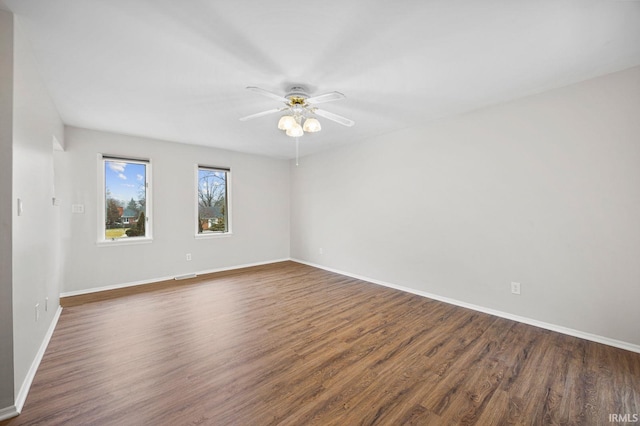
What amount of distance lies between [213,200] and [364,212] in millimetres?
3041

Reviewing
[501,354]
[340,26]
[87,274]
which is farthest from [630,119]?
[87,274]

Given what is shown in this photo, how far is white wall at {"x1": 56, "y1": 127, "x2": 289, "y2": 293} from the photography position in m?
3.84

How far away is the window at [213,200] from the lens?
5121 millimetres

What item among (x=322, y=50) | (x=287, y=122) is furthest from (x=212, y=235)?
(x=322, y=50)

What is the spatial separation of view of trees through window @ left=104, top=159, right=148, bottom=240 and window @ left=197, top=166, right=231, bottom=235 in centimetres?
92

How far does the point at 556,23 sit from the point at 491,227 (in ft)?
6.76

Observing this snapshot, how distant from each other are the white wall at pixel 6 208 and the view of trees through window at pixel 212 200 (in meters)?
3.44

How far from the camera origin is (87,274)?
3.91 metres

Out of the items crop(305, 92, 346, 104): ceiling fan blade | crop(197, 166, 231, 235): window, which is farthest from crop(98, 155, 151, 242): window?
crop(305, 92, 346, 104): ceiling fan blade

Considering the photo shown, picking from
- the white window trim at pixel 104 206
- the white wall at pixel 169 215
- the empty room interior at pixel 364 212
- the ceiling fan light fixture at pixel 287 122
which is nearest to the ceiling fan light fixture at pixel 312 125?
the empty room interior at pixel 364 212

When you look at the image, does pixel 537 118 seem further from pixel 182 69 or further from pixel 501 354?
pixel 182 69

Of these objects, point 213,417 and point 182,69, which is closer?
point 213,417

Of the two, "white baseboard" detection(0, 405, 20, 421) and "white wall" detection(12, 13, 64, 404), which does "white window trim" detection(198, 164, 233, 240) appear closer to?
"white wall" detection(12, 13, 64, 404)

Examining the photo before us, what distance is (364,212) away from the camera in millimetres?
4617
